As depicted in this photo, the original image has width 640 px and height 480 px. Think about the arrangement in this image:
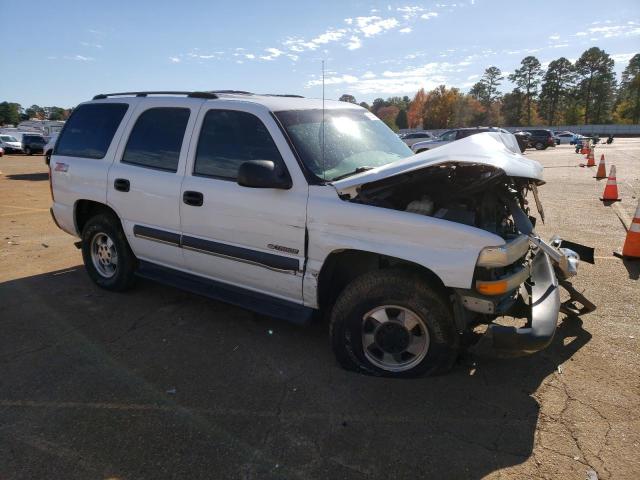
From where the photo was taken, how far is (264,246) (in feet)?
11.5

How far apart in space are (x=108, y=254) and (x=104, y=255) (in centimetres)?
7

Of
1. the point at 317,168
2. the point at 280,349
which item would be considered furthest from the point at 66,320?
the point at 317,168

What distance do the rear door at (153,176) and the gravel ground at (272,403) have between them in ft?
2.24

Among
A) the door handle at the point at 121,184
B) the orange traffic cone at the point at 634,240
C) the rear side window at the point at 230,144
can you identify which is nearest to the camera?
the rear side window at the point at 230,144

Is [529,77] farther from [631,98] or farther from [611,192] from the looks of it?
[611,192]

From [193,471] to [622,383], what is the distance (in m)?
2.82

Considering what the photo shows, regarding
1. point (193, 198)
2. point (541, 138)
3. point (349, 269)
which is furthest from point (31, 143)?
point (541, 138)

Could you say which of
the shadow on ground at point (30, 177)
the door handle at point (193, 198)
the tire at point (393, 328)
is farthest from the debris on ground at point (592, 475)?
the shadow on ground at point (30, 177)

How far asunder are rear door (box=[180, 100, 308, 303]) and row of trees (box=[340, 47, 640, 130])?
91474 millimetres

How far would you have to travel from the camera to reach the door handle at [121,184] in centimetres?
430

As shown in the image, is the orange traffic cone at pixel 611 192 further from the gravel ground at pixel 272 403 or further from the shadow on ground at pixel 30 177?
the shadow on ground at pixel 30 177

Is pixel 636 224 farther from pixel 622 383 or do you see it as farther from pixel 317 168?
pixel 317 168

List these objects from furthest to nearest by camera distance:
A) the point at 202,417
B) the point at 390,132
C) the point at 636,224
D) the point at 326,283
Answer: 1. the point at 636,224
2. the point at 390,132
3. the point at 326,283
4. the point at 202,417

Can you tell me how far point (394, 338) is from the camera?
314 centimetres
